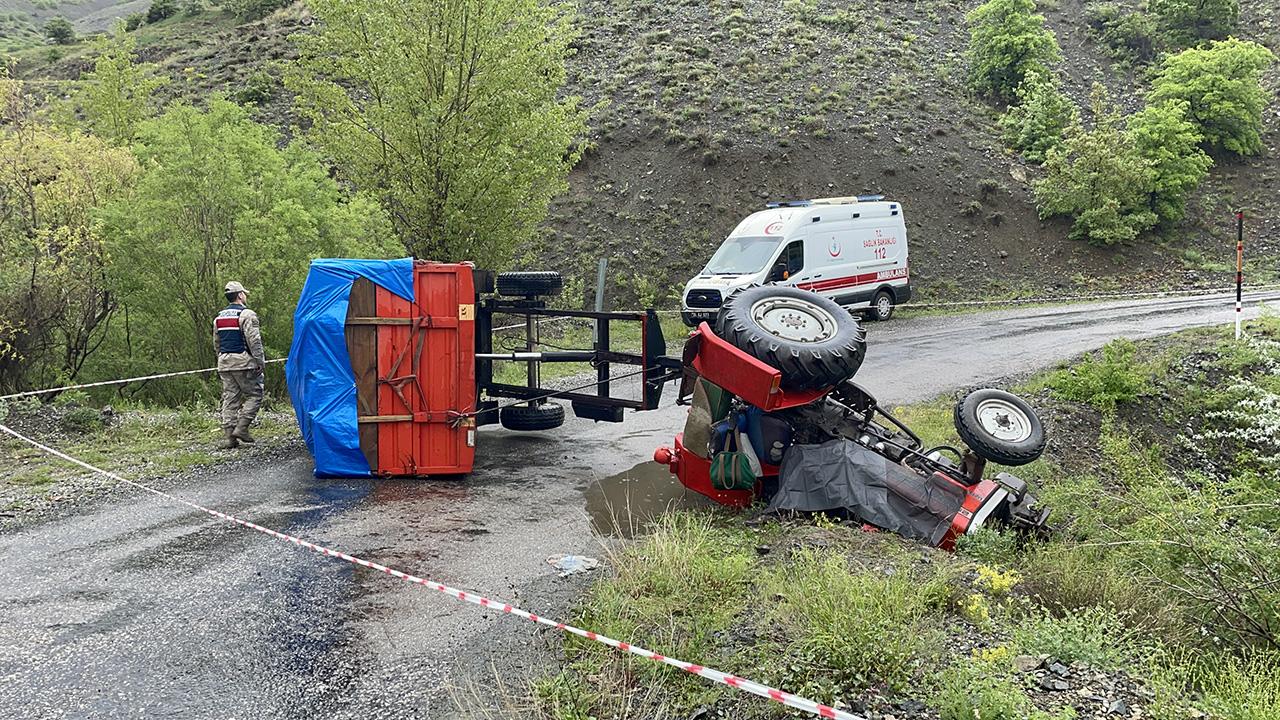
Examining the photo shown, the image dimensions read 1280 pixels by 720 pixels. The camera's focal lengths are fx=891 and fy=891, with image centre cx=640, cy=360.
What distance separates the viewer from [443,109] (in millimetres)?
13547

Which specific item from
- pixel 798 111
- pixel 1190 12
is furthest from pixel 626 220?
pixel 1190 12

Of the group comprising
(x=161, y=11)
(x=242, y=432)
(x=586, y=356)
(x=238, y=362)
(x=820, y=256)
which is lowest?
A: (x=242, y=432)

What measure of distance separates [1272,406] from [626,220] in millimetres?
19976

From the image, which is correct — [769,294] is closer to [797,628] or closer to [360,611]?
[797,628]

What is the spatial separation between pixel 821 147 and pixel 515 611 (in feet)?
89.6

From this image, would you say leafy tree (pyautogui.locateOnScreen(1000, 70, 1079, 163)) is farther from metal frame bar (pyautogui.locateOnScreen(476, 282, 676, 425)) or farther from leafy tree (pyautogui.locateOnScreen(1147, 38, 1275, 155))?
metal frame bar (pyautogui.locateOnScreen(476, 282, 676, 425))

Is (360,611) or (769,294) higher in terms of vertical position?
(769,294)

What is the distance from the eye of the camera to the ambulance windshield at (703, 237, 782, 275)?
18609mm

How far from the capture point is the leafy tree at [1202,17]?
3691cm

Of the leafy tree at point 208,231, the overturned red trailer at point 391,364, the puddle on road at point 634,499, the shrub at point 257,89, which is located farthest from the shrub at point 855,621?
the shrub at point 257,89

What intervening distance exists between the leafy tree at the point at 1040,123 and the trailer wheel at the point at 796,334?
1030 inches

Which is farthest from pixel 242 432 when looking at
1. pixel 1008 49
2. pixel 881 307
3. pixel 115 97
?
pixel 1008 49

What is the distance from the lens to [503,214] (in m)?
14.7

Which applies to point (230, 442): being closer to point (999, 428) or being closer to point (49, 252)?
point (49, 252)
